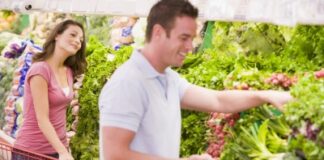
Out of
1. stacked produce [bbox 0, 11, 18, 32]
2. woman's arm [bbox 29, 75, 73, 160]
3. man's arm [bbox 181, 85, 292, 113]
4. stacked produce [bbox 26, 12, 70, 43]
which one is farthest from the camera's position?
stacked produce [bbox 0, 11, 18, 32]

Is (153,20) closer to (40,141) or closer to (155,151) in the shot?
(155,151)

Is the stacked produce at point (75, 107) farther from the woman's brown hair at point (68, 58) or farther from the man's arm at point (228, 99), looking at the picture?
the man's arm at point (228, 99)

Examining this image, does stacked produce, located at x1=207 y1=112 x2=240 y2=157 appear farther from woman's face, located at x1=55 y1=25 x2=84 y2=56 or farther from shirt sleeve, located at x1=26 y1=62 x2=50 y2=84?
woman's face, located at x1=55 y1=25 x2=84 y2=56

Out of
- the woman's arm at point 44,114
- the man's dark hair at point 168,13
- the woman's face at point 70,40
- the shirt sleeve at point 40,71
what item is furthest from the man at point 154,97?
the woman's face at point 70,40

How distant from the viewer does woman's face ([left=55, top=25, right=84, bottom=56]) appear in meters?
4.47

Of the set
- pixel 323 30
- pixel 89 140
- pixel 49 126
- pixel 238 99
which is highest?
pixel 323 30

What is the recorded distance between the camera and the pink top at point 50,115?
14.1ft

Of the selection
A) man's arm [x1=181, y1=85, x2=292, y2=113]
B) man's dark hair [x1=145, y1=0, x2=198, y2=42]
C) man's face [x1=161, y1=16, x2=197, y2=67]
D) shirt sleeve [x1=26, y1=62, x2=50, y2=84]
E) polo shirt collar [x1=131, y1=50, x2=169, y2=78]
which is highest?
man's dark hair [x1=145, y1=0, x2=198, y2=42]

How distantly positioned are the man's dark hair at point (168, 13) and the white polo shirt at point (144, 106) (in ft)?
0.54

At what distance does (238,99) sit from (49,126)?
1554mm

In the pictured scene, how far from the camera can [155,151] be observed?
9.61 feet

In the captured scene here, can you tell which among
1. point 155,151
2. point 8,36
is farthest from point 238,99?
point 8,36

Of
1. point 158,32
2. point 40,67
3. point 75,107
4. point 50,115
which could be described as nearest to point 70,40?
point 40,67

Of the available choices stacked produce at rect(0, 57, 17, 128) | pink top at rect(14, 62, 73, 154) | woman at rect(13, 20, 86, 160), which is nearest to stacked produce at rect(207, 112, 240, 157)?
woman at rect(13, 20, 86, 160)
